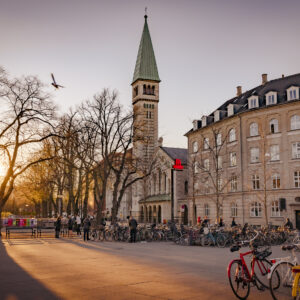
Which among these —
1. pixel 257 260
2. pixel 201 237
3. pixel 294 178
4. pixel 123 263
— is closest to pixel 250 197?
pixel 294 178

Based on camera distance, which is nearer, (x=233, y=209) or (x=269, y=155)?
(x=269, y=155)

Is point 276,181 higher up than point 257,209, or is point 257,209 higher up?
point 276,181

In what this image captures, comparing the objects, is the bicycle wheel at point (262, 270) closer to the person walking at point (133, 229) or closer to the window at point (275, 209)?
the person walking at point (133, 229)

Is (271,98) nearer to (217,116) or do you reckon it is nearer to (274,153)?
(274,153)

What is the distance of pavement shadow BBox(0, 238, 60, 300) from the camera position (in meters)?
8.59

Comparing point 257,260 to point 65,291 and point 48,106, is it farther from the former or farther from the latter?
point 48,106

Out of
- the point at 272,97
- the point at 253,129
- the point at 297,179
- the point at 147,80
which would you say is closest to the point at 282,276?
the point at 297,179

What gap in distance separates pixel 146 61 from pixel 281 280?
89.5 metres

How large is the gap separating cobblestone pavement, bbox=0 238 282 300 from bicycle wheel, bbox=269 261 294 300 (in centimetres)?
35

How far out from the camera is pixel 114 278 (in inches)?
430

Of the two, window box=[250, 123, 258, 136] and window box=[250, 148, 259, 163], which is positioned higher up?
window box=[250, 123, 258, 136]

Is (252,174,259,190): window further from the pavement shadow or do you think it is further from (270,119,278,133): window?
the pavement shadow

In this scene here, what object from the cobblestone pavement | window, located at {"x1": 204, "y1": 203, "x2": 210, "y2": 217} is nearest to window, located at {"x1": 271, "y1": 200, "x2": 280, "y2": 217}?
window, located at {"x1": 204, "y1": 203, "x2": 210, "y2": 217}

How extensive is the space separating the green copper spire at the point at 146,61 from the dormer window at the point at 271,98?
50537 mm
